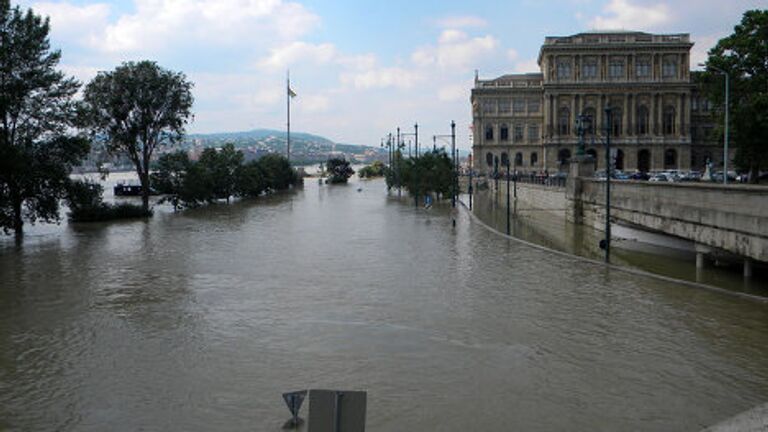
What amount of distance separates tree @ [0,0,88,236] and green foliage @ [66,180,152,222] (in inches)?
54.7

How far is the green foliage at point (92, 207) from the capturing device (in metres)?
45.8

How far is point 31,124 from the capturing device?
43.2 metres

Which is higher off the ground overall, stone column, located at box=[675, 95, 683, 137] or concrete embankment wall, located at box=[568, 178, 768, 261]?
stone column, located at box=[675, 95, 683, 137]

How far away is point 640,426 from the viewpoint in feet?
36.5

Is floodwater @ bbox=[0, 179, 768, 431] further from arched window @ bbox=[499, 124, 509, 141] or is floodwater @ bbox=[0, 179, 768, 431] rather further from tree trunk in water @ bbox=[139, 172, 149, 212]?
arched window @ bbox=[499, 124, 509, 141]

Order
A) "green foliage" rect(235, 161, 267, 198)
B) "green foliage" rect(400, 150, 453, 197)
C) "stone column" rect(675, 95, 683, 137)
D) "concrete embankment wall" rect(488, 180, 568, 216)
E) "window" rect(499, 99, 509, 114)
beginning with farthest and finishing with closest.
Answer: "window" rect(499, 99, 509, 114)
"stone column" rect(675, 95, 683, 137)
"green foliage" rect(235, 161, 267, 198)
"green foliage" rect(400, 150, 453, 197)
"concrete embankment wall" rect(488, 180, 568, 216)

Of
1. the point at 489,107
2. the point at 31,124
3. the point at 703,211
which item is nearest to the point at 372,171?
the point at 489,107

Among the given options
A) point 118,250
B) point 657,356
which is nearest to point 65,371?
point 657,356

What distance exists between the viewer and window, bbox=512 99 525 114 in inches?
4980

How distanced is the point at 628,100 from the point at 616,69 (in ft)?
18.0

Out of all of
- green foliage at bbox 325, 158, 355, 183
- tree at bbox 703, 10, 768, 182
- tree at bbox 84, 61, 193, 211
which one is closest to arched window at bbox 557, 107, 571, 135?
green foliage at bbox 325, 158, 355, 183

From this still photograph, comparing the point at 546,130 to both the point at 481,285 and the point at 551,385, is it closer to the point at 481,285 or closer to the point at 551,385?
the point at 481,285

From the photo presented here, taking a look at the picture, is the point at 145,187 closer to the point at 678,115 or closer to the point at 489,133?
the point at 489,133

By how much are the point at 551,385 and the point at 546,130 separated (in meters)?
109
